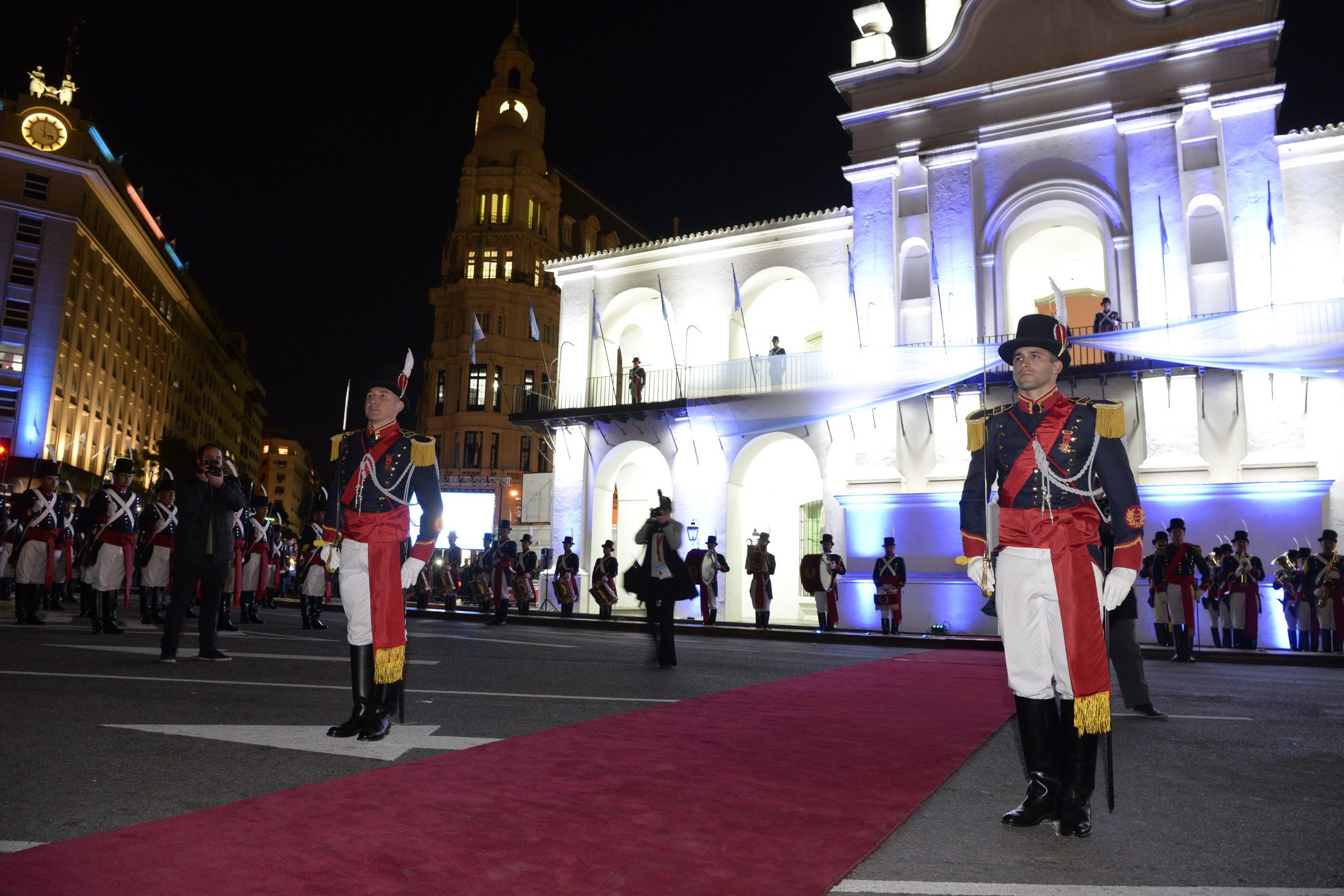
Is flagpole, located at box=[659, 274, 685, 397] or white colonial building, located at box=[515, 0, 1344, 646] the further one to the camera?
flagpole, located at box=[659, 274, 685, 397]

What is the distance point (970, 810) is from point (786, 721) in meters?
2.38

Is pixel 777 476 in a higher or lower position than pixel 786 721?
higher

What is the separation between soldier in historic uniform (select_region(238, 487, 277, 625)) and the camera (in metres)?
16.7

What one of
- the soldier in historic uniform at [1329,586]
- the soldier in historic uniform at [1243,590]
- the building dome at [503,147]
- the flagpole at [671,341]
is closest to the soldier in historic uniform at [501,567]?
the flagpole at [671,341]

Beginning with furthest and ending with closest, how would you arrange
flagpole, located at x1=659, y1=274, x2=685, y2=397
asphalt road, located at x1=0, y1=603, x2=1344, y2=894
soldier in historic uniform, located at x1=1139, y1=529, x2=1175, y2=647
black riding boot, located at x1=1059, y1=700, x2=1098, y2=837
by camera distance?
flagpole, located at x1=659, y1=274, x2=685, y2=397
soldier in historic uniform, located at x1=1139, y1=529, x2=1175, y2=647
black riding boot, located at x1=1059, y1=700, x2=1098, y2=837
asphalt road, located at x1=0, y1=603, x2=1344, y2=894

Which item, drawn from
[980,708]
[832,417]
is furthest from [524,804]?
[832,417]

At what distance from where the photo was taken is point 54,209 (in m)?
52.5

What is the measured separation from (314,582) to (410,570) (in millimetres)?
11398

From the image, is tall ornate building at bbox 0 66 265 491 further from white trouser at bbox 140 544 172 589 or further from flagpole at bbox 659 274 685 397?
white trouser at bbox 140 544 172 589

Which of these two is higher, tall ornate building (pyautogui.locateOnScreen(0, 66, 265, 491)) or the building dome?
the building dome

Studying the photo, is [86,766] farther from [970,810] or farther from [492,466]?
[492,466]

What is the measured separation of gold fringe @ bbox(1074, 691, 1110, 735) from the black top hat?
1.48 m

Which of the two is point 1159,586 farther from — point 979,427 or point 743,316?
point 743,316

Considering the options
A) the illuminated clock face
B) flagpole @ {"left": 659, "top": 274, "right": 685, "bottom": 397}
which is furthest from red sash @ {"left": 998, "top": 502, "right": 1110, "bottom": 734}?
the illuminated clock face
